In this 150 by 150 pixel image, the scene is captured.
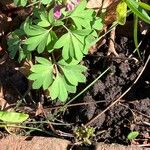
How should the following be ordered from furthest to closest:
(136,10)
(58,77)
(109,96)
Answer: (109,96), (58,77), (136,10)

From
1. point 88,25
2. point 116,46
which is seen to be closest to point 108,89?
point 116,46

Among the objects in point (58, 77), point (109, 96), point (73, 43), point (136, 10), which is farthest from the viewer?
point (109, 96)

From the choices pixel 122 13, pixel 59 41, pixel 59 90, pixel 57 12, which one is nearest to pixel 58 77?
pixel 59 90

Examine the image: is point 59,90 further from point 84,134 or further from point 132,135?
point 132,135

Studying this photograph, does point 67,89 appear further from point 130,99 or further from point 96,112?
point 130,99

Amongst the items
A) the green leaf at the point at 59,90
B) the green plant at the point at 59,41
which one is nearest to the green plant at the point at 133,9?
the green plant at the point at 59,41

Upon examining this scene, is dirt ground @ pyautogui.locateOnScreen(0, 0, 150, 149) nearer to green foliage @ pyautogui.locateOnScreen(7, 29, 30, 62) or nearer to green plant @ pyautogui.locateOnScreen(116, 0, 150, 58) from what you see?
green foliage @ pyautogui.locateOnScreen(7, 29, 30, 62)

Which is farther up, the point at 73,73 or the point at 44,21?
the point at 44,21
